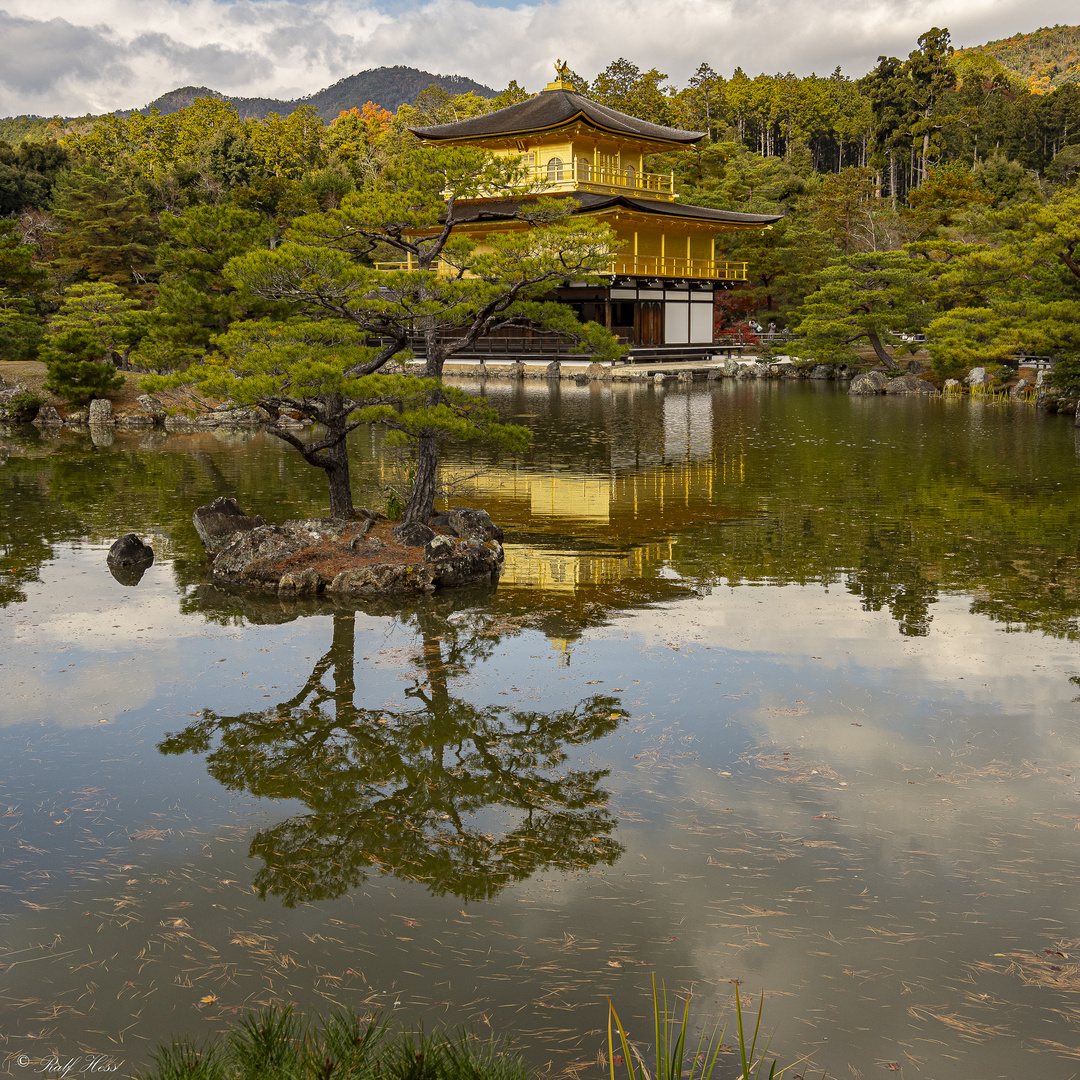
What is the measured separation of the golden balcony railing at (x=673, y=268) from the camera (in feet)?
123

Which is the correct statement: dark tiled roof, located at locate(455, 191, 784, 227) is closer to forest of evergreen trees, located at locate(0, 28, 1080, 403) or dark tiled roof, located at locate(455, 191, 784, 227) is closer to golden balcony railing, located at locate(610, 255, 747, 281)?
golden balcony railing, located at locate(610, 255, 747, 281)

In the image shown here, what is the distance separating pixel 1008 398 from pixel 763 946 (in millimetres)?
28421

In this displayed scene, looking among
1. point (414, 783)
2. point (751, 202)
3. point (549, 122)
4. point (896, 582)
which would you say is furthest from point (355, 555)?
point (751, 202)

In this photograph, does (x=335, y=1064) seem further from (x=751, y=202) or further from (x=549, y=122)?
(x=751, y=202)

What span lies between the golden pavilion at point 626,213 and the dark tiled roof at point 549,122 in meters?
0.06

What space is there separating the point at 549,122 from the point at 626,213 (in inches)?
194

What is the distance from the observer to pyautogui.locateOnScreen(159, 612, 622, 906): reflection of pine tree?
203 inches

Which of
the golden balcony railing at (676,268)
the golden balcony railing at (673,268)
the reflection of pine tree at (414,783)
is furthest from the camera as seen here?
the golden balcony railing at (676,268)

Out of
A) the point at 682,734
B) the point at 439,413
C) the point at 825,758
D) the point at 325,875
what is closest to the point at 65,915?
the point at 325,875

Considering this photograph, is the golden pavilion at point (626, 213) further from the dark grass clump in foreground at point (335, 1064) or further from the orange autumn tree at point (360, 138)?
the dark grass clump in foreground at point (335, 1064)

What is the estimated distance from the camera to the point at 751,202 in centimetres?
5053

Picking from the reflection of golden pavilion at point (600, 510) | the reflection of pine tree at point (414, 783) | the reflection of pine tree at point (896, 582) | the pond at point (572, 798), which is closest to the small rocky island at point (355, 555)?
the pond at point (572, 798)

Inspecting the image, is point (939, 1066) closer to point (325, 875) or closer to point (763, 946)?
point (763, 946)

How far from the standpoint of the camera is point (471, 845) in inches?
212
